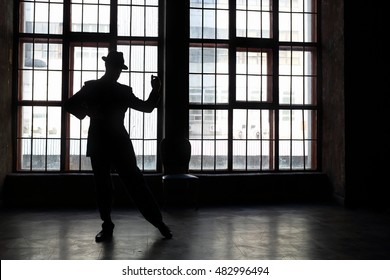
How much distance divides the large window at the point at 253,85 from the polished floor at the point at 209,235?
1104 mm

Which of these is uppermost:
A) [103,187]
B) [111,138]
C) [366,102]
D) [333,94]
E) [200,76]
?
[200,76]

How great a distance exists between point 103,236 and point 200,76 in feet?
10.3

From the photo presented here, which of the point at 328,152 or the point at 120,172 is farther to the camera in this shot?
the point at 328,152

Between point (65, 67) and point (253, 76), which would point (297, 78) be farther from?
point (65, 67)

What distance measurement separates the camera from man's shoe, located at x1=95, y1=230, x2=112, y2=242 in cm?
352

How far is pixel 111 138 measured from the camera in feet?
11.5

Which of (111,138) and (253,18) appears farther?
(253,18)

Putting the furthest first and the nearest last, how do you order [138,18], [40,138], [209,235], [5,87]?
[138,18] → [40,138] → [5,87] → [209,235]

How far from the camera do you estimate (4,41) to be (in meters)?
5.30

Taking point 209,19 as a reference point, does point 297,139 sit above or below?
below

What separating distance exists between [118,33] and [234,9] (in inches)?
69.9

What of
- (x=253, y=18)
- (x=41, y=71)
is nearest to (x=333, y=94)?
(x=253, y=18)
